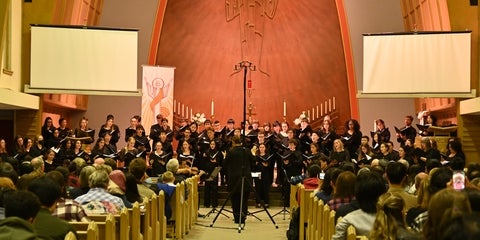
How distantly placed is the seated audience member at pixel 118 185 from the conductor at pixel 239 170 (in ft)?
11.6

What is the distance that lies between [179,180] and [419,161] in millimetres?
3938

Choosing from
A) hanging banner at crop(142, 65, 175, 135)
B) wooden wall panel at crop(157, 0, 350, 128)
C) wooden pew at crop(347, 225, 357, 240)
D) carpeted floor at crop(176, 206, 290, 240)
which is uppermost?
wooden wall panel at crop(157, 0, 350, 128)

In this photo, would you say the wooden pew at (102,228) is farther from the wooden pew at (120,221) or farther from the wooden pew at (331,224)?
the wooden pew at (331,224)

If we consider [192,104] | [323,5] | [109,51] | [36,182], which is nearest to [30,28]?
[109,51]

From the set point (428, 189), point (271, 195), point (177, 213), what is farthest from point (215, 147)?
point (428, 189)

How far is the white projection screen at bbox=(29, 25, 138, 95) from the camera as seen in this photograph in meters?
14.7

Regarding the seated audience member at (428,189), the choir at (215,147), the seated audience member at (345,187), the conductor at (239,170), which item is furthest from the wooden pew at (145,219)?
the choir at (215,147)

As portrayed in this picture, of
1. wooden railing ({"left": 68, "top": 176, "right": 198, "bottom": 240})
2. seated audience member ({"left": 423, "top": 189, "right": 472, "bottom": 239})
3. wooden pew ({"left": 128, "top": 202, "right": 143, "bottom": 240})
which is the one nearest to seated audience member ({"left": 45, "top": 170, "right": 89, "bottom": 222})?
wooden railing ({"left": 68, "top": 176, "right": 198, "bottom": 240})

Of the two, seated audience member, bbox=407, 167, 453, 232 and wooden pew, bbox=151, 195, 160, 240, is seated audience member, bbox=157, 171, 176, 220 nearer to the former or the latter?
wooden pew, bbox=151, 195, 160, 240

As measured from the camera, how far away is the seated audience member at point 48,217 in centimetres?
438

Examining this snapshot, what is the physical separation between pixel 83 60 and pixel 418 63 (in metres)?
6.69

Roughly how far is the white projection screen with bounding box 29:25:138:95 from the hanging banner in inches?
72.3

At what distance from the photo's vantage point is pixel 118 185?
721 centimetres

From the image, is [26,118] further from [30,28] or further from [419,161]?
[419,161]
